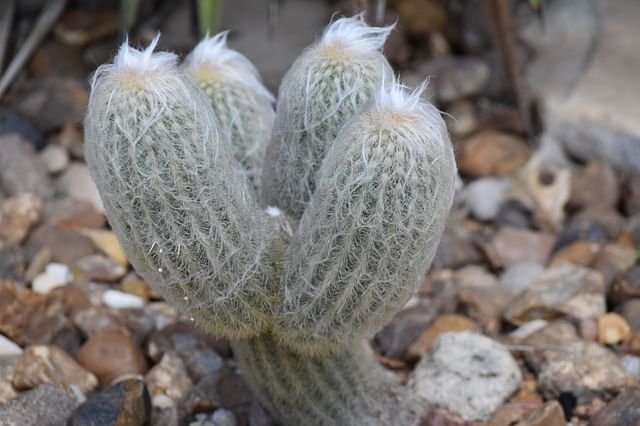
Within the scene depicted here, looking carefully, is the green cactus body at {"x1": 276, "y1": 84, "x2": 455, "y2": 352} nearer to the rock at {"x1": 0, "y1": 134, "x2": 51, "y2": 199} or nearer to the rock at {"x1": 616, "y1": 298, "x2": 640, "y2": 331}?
the rock at {"x1": 616, "y1": 298, "x2": 640, "y2": 331}

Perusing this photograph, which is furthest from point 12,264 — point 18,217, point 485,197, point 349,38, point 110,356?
point 485,197

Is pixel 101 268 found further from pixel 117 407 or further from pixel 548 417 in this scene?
pixel 548 417

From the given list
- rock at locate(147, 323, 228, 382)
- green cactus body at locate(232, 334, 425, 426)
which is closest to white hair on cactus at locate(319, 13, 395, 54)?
green cactus body at locate(232, 334, 425, 426)

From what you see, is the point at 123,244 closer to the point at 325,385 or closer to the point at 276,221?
the point at 276,221

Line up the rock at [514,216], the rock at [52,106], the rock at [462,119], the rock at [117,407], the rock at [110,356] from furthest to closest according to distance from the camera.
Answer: the rock at [462,119], the rock at [52,106], the rock at [514,216], the rock at [110,356], the rock at [117,407]

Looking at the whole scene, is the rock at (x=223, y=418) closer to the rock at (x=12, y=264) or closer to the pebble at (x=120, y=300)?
the pebble at (x=120, y=300)

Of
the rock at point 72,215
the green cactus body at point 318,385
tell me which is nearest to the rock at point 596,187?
the green cactus body at point 318,385

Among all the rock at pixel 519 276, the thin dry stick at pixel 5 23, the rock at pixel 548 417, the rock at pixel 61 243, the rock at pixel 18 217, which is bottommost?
the rock at pixel 519 276
